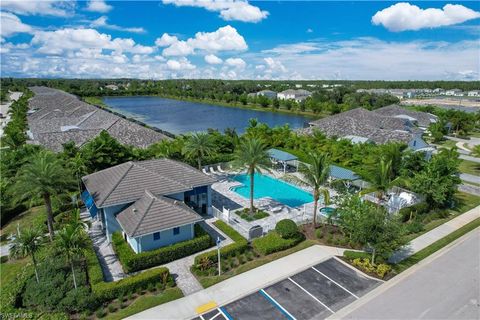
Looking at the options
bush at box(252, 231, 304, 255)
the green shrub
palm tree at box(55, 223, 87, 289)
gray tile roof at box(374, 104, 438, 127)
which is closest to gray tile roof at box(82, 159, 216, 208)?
palm tree at box(55, 223, 87, 289)

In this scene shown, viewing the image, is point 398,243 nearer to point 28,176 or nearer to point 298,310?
point 298,310

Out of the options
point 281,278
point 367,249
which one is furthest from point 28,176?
point 367,249

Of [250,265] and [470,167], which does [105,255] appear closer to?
[250,265]

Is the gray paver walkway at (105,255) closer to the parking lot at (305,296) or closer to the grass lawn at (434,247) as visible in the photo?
the parking lot at (305,296)

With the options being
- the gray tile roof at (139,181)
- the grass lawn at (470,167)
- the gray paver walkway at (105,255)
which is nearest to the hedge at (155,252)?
the gray paver walkway at (105,255)

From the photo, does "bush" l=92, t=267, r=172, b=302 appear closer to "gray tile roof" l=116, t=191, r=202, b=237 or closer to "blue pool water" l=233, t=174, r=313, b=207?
"gray tile roof" l=116, t=191, r=202, b=237

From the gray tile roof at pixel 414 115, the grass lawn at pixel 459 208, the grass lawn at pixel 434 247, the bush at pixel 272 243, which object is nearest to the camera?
the grass lawn at pixel 434 247
